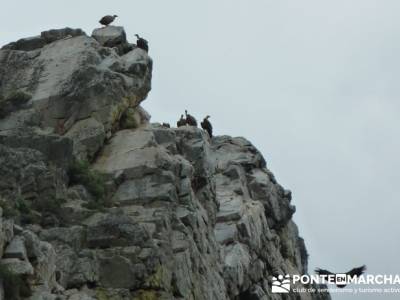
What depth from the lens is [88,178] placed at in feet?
111

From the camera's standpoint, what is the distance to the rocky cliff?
2841 cm

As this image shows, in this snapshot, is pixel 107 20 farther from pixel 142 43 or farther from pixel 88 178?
pixel 88 178

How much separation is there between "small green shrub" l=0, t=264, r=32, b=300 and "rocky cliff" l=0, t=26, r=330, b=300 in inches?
1.1

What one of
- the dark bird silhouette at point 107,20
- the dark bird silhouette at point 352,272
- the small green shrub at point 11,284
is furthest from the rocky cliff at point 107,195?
the dark bird silhouette at point 352,272

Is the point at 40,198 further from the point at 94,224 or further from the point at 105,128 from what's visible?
the point at 105,128

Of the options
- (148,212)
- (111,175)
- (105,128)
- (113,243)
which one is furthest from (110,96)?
(113,243)

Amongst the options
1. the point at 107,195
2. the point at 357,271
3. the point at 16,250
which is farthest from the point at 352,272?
the point at 16,250

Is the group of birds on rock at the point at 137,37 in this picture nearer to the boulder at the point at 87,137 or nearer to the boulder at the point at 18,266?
the boulder at the point at 87,137

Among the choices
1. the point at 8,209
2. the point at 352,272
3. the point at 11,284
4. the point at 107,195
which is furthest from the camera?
the point at 352,272

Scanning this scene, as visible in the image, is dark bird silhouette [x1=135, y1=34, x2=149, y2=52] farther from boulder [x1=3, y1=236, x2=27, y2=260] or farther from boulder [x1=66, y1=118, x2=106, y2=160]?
boulder [x1=3, y1=236, x2=27, y2=260]

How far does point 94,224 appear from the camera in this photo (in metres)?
30.1

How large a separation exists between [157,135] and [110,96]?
270 cm

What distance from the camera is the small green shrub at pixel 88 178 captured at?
3344 cm

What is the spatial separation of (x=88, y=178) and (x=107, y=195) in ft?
3.21
